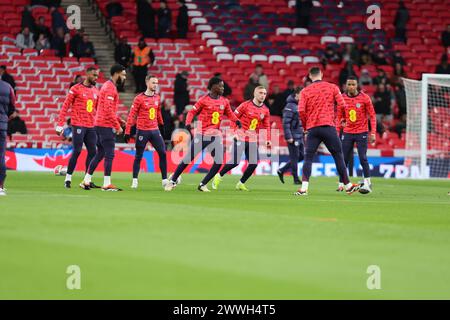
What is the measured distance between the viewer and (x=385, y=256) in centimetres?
928

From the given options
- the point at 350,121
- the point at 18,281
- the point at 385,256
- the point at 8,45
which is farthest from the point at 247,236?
the point at 8,45

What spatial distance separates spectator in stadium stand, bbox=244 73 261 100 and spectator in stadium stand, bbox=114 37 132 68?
13.9 ft

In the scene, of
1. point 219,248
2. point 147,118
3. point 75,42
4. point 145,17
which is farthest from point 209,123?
point 145,17

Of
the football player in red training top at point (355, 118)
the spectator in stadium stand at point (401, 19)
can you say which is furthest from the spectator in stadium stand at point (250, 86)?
the football player in red training top at point (355, 118)

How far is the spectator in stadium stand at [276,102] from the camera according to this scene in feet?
109

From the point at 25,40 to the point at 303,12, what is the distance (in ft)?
37.1

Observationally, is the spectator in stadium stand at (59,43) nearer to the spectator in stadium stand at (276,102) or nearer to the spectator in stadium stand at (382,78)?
the spectator in stadium stand at (276,102)

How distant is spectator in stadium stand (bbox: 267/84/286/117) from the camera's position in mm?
33344

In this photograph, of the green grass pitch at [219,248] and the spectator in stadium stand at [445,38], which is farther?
the spectator in stadium stand at [445,38]

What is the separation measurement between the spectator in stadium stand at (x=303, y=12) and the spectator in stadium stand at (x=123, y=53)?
26.1 ft

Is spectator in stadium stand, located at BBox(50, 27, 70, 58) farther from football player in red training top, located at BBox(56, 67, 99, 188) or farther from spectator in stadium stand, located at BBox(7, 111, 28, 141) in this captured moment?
football player in red training top, located at BBox(56, 67, 99, 188)

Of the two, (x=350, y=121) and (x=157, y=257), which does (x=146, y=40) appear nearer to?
(x=350, y=121)

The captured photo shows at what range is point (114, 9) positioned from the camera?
3756 cm
